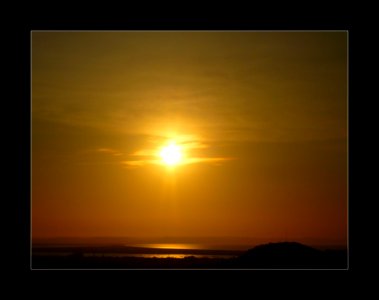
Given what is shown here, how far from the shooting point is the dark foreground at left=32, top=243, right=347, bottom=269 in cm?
863

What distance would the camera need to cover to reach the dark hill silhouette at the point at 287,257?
8680 mm

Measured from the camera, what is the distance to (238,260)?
8.70 m

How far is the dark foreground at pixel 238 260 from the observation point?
8.63m

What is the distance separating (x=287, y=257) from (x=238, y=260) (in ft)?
2.60

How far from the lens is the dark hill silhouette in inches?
342
